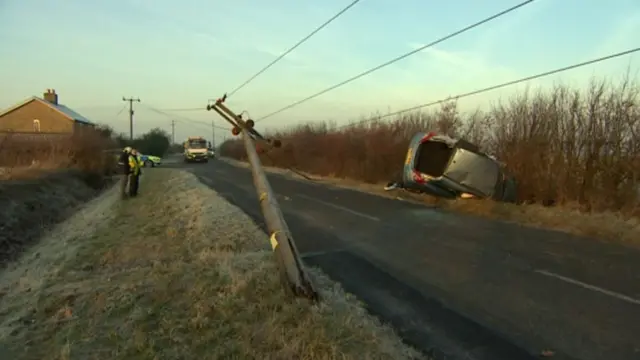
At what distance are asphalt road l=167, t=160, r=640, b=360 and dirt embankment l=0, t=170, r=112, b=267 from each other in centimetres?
580

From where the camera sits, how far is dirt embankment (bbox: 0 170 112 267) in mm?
12774

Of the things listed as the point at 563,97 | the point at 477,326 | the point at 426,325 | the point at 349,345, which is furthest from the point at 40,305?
the point at 563,97

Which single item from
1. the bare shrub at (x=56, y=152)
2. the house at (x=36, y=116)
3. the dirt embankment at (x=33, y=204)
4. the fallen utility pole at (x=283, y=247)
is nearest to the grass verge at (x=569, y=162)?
the fallen utility pole at (x=283, y=247)

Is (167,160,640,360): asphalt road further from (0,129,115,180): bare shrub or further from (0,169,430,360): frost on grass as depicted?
(0,129,115,180): bare shrub

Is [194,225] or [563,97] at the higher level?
[563,97]

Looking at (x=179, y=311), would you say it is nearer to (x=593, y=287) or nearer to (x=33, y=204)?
(x=593, y=287)

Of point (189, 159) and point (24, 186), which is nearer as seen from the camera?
point (24, 186)

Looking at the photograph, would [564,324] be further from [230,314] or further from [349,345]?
[230,314]

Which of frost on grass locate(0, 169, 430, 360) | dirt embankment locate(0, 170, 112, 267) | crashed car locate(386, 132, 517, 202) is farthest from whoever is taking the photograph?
crashed car locate(386, 132, 517, 202)

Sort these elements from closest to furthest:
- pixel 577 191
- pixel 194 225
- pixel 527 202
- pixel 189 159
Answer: pixel 194 225, pixel 577 191, pixel 527 202, pixel 189 159

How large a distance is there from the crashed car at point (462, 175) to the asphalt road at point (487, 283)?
3.47 meters

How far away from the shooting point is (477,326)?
18.2 feet

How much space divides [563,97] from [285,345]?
48.9 ft

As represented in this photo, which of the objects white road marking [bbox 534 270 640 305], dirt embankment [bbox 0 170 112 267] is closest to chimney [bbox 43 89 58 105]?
dirt embankment [bbox 0 170 112 267]
